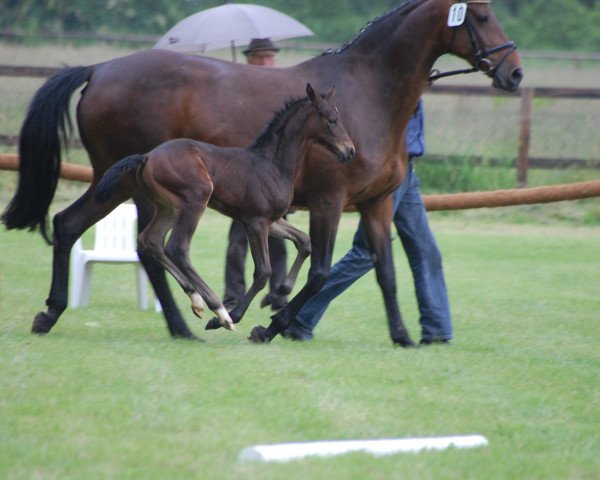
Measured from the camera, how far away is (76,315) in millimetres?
8633

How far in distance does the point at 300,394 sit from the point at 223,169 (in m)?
1.69

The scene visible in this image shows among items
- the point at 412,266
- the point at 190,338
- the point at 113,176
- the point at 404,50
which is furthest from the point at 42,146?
the point at 412,266

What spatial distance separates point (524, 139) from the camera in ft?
56.5

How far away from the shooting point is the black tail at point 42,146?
7.35 m

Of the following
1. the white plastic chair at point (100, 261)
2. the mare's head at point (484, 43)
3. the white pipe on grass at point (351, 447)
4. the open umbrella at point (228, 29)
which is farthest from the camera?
the open umbrella at point (228, 29)

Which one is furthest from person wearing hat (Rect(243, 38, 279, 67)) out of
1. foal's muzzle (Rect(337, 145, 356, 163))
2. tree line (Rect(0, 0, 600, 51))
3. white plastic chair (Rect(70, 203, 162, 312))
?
tree line (Rect(0, 0, 600, 51))

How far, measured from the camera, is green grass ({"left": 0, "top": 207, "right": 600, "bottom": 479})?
180 inches

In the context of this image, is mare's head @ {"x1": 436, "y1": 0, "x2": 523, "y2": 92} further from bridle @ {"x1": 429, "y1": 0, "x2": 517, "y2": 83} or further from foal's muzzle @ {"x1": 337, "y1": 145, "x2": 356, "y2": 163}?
foal's muzzle @ {"x1": 337, "y1": 145, "x2": 356, "y2": 163}

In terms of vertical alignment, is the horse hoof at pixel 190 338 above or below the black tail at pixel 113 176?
below

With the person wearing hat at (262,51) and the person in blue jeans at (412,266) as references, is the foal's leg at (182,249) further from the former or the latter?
the person wearing hat at (262,51)

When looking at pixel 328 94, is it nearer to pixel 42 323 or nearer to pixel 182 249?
pixel 182 249

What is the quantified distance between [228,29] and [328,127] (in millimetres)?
3375

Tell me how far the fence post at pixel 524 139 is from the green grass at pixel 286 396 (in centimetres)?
801

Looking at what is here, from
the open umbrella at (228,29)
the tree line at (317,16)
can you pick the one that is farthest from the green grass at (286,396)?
the tree line at (317,16)
